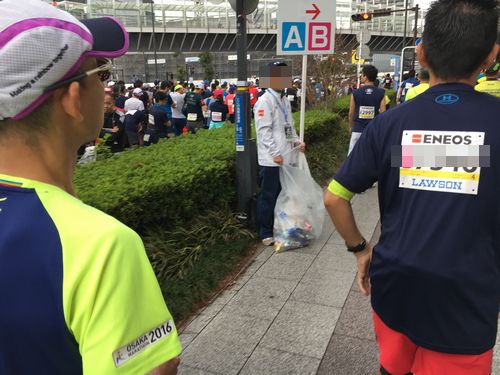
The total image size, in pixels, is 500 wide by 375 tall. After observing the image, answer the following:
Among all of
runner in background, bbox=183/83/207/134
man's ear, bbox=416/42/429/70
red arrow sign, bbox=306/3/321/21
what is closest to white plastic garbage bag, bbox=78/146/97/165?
red arrow sign, bbox=306/3/321/21

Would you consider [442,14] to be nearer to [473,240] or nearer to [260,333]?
[473,240]

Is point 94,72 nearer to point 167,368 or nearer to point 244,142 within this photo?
point 167,368

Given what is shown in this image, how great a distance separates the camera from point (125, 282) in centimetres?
83

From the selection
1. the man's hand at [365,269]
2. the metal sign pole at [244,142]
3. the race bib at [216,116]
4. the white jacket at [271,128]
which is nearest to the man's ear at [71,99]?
the man's hand at [365,269]

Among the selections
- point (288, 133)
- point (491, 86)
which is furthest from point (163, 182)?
point (491, 86)

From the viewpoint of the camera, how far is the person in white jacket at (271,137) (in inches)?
188

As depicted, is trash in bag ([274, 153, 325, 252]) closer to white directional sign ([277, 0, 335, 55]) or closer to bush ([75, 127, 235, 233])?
bush ([75, 127, 235, 233])

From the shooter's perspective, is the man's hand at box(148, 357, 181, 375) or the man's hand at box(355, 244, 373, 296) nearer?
the man's hand at box(148, 357, 181, 375)

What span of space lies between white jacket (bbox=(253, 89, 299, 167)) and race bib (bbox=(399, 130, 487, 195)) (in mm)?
3235

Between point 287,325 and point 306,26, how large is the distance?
3580 mm

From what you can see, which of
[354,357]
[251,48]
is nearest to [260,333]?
[354,357]

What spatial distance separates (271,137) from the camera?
189 inches

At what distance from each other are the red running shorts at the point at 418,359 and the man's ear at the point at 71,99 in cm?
150

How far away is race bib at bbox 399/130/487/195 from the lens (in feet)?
4.83
